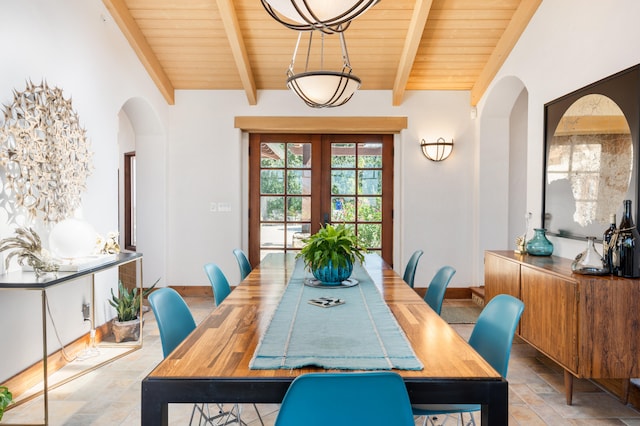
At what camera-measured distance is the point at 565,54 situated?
364 centimetres

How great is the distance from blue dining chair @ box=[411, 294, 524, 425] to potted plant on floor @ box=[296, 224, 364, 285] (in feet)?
2.87

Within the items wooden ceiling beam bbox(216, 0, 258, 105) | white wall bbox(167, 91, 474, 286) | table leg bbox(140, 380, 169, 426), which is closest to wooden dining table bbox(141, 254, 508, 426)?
table leg bbox(140, 380, 169, 426)

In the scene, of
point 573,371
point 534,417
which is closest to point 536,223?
point 573,371

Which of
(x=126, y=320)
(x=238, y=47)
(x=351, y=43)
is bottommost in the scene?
(x=126, y=320)

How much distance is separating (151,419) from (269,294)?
4.11 ft

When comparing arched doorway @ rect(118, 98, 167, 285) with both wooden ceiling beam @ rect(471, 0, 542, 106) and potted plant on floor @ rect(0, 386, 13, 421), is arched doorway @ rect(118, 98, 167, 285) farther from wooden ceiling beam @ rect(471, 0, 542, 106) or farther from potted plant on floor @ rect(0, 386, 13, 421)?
wooden ceiling beam @ rect(471, 0, 542, 106)

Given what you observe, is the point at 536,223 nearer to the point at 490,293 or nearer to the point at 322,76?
the point at 490,293

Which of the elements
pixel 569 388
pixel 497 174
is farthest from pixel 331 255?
pixel 497 174

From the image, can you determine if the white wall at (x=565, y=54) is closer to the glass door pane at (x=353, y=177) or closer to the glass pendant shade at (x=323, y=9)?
the glass door pane at (x=353, y=177)

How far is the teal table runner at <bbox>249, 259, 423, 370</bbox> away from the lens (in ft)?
4.87

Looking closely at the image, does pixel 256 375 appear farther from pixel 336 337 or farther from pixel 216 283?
pixel 216 283

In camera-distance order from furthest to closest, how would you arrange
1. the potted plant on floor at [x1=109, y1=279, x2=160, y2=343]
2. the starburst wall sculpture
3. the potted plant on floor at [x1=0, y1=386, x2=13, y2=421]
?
the potted plant on floor at [x1=109, y1=279, x2=160, y2=343]
the starburst wall sculpture
the potted plant on floor at [x1=0, y1=386, x2=13, y2=421]

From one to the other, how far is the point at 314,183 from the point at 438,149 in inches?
67.0

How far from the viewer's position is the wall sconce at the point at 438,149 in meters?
5.69
